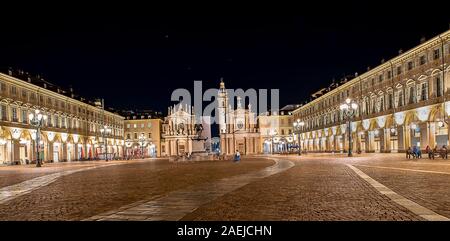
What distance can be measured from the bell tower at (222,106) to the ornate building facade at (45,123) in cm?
3905

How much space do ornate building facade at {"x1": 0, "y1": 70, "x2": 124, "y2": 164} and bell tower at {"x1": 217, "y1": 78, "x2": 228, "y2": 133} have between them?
3905 cm

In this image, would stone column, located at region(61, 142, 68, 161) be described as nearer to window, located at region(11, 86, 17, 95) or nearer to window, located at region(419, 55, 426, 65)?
window, located at region(11, 86, 17, 95)

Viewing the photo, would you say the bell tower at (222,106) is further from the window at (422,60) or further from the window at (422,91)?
the window at (422,60)

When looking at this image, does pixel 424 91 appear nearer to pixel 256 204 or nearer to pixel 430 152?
pixel 430 152

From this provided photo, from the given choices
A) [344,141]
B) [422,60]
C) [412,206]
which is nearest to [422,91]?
[422,60]

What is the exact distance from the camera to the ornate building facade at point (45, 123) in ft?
187

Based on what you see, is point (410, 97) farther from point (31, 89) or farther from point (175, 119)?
point (175, 119)

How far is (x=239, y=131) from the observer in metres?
126

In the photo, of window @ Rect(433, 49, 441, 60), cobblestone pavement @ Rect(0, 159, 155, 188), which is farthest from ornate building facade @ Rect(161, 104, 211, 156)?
window @ Rect(433, 49, 441, 60)

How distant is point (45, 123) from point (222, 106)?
69571mm

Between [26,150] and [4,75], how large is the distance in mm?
12206

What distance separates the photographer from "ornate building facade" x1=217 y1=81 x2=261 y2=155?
413 ft
